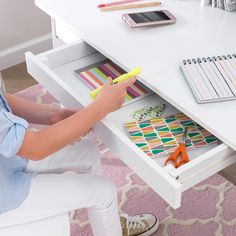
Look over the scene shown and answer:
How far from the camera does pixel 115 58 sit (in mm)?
1395

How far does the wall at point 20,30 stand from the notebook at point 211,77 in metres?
1.48

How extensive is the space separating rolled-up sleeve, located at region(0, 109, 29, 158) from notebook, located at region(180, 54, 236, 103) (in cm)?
42

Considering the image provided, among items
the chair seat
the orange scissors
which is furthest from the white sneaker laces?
the orange scissors

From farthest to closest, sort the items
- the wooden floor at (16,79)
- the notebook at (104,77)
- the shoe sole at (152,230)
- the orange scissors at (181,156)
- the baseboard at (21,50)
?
the baseboard at (21,50)
the wooden floor at (16,79)
the shoe sole at (152,230)
the notebook at (104,77)
the orange scissors at (181,156)

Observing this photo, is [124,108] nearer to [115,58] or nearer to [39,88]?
[115,58]

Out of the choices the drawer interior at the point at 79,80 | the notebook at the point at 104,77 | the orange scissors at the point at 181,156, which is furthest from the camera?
the notebook at the point at 104,77

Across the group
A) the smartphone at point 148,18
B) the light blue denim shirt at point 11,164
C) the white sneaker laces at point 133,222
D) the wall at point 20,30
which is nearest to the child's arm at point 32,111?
the light blue denim shirt at point 11,164

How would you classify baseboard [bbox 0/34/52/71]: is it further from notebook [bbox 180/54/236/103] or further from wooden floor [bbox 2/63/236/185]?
notebook [bbox 180/54/236/103]

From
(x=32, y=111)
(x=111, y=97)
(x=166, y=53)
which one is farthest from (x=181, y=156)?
(x=32, y=111)

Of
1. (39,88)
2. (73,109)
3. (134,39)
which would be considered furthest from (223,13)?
(39,88)

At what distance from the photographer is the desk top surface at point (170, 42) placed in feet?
3.88

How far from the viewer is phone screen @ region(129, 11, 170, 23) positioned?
152 centimetres

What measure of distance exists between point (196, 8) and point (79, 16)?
0.37m

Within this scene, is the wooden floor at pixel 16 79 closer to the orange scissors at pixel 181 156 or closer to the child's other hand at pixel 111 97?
the child's other hand at pixel 111 97
